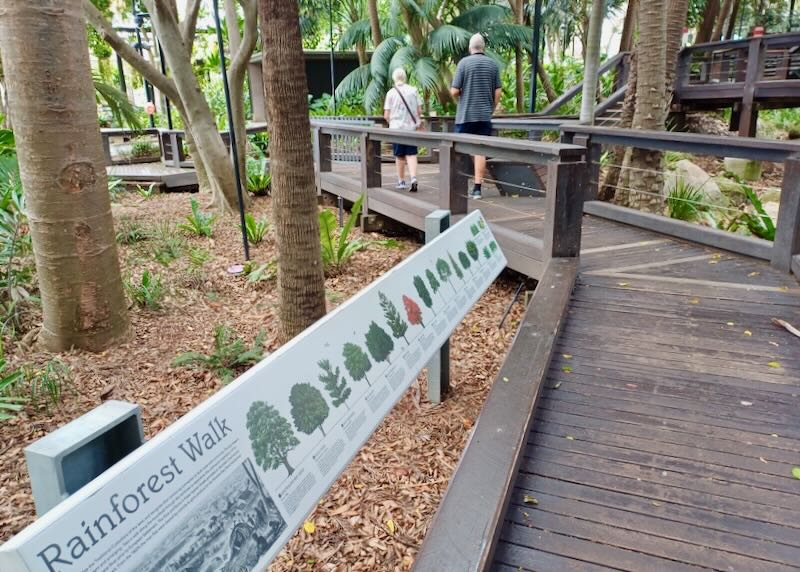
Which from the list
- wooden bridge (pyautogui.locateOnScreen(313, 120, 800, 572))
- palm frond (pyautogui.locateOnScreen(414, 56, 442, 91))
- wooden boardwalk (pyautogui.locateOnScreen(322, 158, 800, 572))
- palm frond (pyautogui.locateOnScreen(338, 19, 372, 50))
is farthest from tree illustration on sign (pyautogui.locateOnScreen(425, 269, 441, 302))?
palm frond (pyautogui.locateOnScreen(338, 19, 372, 50))

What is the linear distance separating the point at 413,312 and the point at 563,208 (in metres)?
2.80

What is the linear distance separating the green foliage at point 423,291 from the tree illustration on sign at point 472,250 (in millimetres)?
753

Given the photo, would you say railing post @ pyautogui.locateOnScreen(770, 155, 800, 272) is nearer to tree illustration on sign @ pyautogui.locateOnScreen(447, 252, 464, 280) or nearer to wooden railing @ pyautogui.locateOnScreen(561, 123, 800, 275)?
wooden railing @ pyautogui.locateOnScreen(561, 123, 800, 275)

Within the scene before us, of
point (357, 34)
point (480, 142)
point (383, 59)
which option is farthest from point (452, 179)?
point (357, 34)

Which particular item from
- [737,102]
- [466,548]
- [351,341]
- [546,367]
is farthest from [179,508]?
[737,102]

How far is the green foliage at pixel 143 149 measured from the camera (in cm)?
Answer: 1518

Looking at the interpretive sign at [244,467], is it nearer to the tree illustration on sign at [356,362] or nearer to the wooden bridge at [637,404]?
the tree illustration on sign at [356,362]

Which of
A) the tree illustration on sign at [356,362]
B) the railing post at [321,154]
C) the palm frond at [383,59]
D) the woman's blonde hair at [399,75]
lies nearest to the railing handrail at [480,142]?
the woman's blonde hair at [399,75]

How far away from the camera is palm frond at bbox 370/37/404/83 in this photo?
643 inches

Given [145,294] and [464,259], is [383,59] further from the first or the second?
[464,259]

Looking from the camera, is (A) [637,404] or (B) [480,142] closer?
(A) [637,404]

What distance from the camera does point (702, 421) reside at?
3094mm

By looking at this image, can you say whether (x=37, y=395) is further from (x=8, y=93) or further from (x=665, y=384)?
(x=665, y=384)

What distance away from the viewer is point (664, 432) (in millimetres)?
3025
